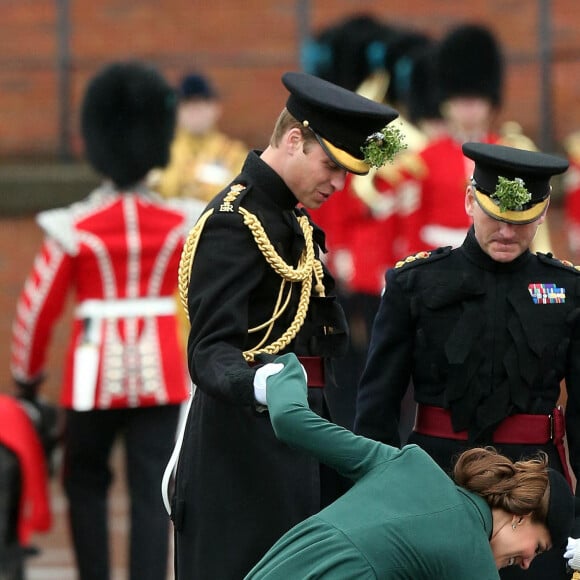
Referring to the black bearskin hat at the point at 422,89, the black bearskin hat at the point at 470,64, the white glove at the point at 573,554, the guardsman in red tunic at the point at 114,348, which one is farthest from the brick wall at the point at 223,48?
the white glove at the point at 573,554

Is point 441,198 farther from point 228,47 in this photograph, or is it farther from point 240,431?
point 240,431

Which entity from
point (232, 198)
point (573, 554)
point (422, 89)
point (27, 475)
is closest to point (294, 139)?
point (232, 198)

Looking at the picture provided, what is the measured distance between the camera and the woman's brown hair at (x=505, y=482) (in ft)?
12.6

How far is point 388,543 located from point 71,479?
279 centimetres

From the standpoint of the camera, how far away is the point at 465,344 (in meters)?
4.46

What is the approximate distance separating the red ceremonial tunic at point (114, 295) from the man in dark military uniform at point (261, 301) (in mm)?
1827

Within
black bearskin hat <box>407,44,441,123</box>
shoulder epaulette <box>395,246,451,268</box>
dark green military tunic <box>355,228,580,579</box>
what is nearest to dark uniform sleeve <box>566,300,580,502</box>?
dark green military tunic <box>355,228,580,579</box>

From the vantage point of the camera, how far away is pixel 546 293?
450 centimetres

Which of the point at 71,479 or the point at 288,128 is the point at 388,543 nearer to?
the point at 288,128

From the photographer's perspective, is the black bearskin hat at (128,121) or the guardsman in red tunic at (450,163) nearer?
the black bearskin hat at (128,121)

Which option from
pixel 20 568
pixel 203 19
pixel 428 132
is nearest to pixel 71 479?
pixel 20 568

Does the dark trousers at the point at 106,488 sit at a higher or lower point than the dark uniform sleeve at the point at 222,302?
lower

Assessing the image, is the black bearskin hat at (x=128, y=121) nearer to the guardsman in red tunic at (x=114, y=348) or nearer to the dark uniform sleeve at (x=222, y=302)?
the guardsman in red tunic at (x=114, y=348)

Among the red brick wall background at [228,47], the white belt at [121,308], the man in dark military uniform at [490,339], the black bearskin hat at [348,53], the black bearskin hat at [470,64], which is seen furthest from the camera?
the red brick wall background at [228,47]
